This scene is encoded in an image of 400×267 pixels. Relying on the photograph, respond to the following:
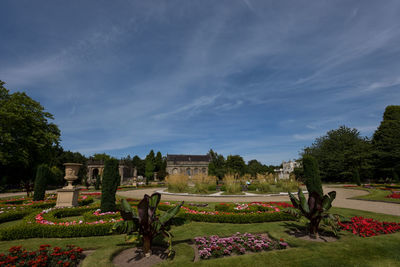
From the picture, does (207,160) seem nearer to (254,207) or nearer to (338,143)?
(338,143)

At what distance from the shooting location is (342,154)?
3403 centimetres

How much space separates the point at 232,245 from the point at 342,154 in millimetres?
38828

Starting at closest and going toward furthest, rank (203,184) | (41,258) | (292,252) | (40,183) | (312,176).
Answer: (41,258) < (292,252) < (312,176) < (40,183) < (203,184)

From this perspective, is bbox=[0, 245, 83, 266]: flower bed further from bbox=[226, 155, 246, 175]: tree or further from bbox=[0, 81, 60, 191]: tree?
bbox=[226, 155, 246, 175]: tree

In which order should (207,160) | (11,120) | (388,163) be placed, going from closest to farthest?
(11,120)
(388,163)
(207,160)

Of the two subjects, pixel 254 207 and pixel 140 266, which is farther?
pixel 254 207

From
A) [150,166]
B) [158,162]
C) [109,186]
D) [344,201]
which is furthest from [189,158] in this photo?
[109,186]

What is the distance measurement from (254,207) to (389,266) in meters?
5.90

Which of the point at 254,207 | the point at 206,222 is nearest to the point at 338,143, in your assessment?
the point at 254,207

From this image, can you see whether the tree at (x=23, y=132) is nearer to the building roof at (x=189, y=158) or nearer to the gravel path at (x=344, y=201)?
the gravel path at (x=344, y=201)

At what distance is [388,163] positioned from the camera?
93.2ft

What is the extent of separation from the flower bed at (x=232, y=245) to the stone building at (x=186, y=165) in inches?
2218

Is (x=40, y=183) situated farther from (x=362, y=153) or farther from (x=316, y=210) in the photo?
(x=362, y=153)

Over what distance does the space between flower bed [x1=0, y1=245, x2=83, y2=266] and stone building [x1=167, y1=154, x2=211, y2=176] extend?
5727 centimetres
